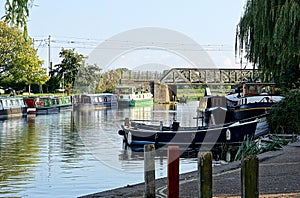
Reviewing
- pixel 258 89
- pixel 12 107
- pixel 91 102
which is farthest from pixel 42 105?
pixel 258 89

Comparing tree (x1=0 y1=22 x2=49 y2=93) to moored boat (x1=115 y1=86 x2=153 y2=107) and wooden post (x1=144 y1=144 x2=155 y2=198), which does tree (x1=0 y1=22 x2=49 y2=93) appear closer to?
moored boat (x1=115 y1=86 x2=153 y2=107)

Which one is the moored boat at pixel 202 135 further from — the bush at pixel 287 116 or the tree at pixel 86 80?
the tree at pixel 86 80

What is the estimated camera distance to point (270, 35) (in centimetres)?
2294

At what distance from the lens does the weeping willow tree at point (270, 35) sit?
2148 centimetres

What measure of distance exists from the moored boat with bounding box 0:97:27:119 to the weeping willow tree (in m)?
32.5

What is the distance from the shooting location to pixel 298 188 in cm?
1063

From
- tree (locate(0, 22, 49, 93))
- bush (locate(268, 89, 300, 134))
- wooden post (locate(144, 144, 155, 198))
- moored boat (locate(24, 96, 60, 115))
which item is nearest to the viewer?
wooden post (locate(144, 144, 155, 198))

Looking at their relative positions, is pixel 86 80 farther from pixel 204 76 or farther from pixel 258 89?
pixel 258 89

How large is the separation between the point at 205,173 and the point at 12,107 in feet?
164

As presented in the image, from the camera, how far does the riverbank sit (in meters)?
10.5

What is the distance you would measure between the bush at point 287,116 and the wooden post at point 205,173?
49.0ft

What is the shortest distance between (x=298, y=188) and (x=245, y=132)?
16437 millimetres

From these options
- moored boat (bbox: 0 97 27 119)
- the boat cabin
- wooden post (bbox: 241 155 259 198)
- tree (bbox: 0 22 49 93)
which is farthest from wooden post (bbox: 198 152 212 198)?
tree (bbox: 0 22 49 93)

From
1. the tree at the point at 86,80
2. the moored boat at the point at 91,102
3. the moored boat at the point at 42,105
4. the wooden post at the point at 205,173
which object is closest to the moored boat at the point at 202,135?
the wooden post at the point at 205,173
